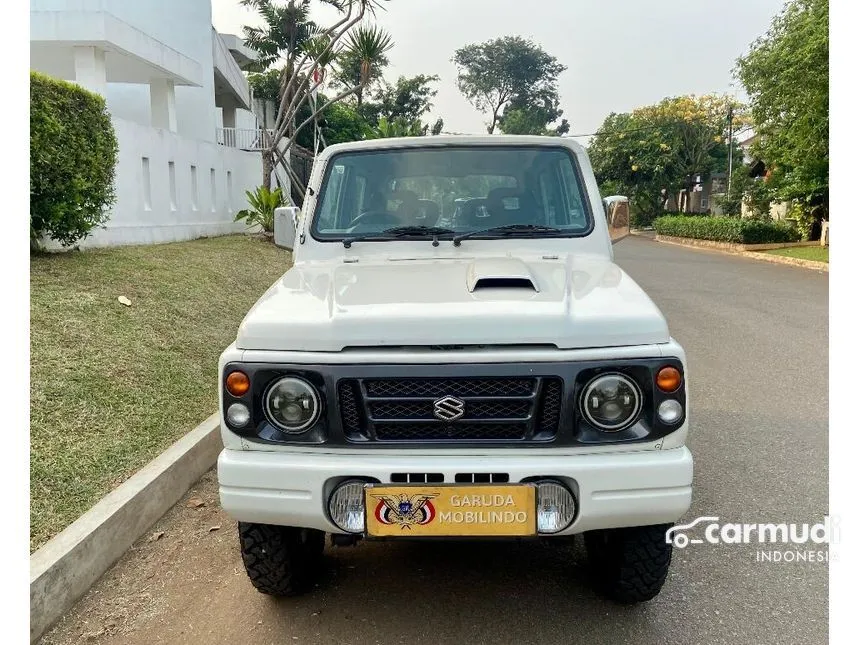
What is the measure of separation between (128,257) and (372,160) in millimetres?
6376

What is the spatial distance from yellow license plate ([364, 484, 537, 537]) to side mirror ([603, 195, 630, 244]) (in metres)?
1.89

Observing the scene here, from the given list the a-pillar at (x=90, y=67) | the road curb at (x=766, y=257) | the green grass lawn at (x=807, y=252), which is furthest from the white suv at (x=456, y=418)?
the green grass lawn at (x=807, y=252)

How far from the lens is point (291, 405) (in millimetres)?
2555

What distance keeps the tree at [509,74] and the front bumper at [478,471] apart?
77.2 m

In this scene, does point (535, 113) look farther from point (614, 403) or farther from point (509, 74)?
point (614, 403)

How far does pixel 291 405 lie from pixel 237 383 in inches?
8.1

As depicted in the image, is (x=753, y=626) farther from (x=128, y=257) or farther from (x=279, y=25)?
(x=279, y=25)

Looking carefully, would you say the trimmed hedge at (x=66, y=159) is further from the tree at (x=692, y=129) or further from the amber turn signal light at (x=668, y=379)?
the tree at (x=692, y=129)

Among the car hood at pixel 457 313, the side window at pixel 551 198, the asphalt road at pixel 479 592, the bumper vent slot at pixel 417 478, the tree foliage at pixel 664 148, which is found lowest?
the asphalt road at pixel 479 592

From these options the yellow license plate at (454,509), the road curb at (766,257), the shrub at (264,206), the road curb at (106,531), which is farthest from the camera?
the road curb at (766,257)

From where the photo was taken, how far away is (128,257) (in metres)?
9.30

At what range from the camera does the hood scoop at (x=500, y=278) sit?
9.25 ft

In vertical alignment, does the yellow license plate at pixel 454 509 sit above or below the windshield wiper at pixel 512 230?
below

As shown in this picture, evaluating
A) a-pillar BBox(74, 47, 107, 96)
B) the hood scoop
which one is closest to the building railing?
a-pillar BBox(74, 47, 107, 96)
